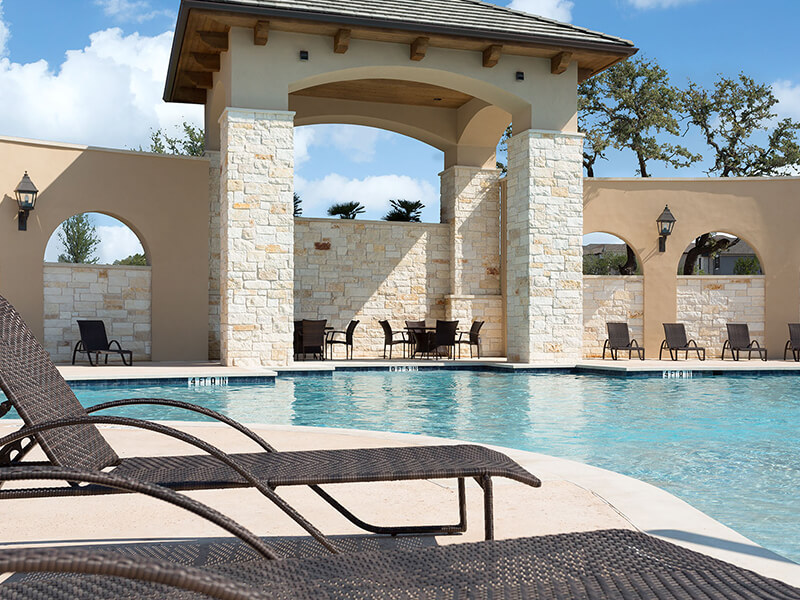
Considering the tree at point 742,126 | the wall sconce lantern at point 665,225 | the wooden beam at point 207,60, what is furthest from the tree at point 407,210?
the tree at point 742,126

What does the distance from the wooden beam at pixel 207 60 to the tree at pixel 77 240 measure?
1912 centimetres

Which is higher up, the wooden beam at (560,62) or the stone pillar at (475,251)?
the wooden beam at (560,62)

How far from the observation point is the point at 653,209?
51.9ft

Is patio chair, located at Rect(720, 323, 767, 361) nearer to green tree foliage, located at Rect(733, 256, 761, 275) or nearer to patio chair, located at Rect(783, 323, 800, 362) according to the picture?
patio chair, located at Rect(783, 323, 800, 362)

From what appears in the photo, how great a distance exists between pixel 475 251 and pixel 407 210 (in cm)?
231

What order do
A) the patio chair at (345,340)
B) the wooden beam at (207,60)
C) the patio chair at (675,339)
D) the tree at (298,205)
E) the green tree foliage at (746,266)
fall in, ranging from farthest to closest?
the green tree foliage at (746,266), the tree at (298,205), the patio chair at (675,339), the patio chair at (345,340), the wooden beam at (207,60)

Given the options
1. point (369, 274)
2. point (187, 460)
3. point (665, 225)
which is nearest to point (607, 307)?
point (665, 225)

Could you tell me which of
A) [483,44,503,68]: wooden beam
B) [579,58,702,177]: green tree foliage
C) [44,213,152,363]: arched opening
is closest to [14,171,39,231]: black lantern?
[44,213,152,363]: arched opening

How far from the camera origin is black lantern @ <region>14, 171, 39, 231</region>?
12.5 metres

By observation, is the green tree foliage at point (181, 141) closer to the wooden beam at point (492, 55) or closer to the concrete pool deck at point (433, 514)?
the wooden beam at point (492, 55)

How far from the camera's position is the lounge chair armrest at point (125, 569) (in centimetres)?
108

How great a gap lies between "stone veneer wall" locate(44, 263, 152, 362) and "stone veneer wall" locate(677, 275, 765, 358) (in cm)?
1036

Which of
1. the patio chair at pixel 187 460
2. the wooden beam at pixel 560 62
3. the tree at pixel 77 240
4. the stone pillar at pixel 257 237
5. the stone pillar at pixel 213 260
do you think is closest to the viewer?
the patio chair at pixel 187 460

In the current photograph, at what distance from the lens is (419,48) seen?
1244 cm
